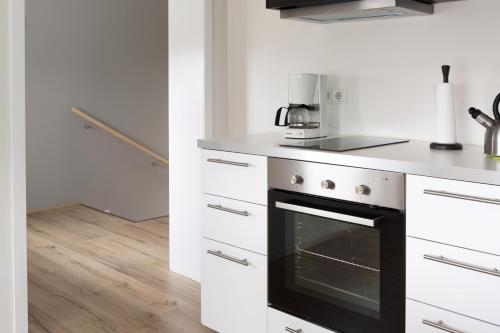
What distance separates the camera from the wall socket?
9.55 ft

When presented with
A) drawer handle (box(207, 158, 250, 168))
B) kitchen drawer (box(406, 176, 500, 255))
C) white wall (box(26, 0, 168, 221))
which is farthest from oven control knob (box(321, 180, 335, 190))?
white wall (box(26, 0, 168, 221))

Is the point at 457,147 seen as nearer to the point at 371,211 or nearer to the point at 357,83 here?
the point at 371,211

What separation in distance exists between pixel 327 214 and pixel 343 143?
41cm

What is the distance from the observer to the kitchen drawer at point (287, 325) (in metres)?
2.40

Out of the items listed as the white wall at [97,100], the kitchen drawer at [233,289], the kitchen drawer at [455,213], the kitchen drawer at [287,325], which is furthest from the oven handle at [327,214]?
the white wall at [97,100]

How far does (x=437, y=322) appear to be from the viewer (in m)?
1.99

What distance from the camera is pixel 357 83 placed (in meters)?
2.85

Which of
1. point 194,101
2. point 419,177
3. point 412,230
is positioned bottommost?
point 412,230

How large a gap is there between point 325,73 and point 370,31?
1.06ft

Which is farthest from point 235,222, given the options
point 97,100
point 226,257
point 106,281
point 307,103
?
point 97,100

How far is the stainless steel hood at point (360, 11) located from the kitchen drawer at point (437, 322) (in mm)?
1151

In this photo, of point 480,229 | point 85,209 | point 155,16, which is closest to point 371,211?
point 480,229

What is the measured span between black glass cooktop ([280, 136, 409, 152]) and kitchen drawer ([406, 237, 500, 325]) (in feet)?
1.63

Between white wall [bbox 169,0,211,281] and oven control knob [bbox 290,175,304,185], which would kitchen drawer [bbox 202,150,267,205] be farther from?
white wall [bbox 169,0,211,281]
